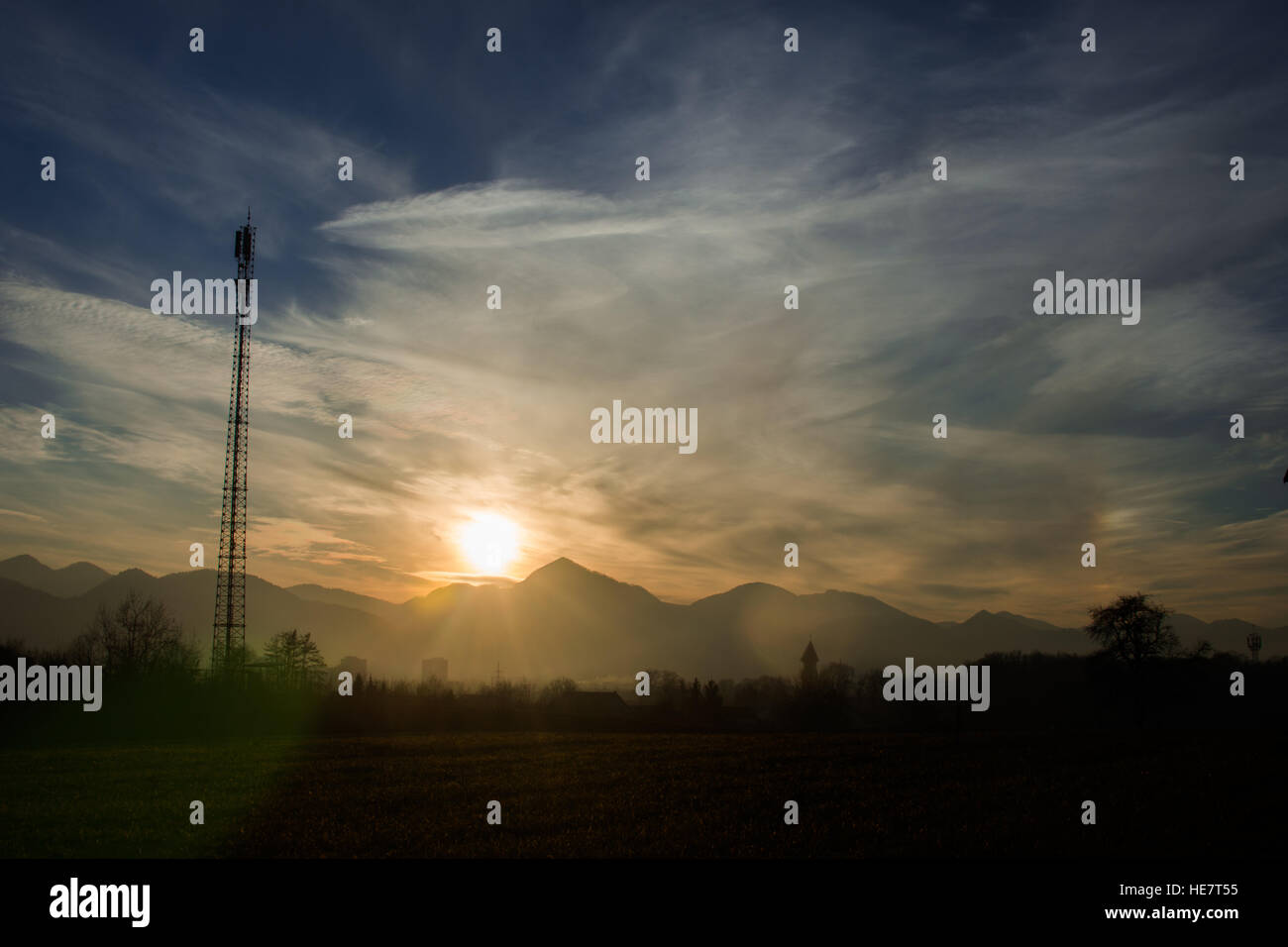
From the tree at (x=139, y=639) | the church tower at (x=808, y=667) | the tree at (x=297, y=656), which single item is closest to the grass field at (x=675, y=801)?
the tree at (x=297, y=656)

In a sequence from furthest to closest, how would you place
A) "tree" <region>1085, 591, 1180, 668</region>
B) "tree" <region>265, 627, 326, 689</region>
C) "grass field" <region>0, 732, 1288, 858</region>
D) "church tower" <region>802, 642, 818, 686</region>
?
"church tower" <region>802, 642, 818, 686</region>, "tree" <region>265, 627, 326, 689</region>, "tree" <region>1085, 591, 1180, 668</region>, "grass field" <region>0, 732, 1288, 858</region>

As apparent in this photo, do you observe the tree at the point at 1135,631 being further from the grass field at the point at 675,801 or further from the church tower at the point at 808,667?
the church tower at the point at 808,667

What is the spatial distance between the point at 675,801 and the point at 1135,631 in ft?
234

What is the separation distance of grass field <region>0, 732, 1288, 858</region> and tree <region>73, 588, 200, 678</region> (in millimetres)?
63658

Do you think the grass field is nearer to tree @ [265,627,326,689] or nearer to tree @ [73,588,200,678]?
tree @ [265,627,326,689]

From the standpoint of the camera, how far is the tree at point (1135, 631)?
8138 centimetres

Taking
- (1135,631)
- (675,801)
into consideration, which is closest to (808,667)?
(1135,631)

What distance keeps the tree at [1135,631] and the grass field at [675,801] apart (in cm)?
3214

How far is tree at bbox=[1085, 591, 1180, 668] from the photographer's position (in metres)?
81.4

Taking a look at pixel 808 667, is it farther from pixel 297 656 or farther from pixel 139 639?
pixel 139 639

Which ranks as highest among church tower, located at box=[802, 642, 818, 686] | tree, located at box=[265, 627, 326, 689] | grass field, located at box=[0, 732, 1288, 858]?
grass field, located at box=[0, 732, 1288, 858]

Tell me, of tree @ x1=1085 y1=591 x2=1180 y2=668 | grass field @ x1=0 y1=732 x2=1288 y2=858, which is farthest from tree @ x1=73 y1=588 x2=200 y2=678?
tree @ x1=1085 y1=591 x2=1180 y2=668
